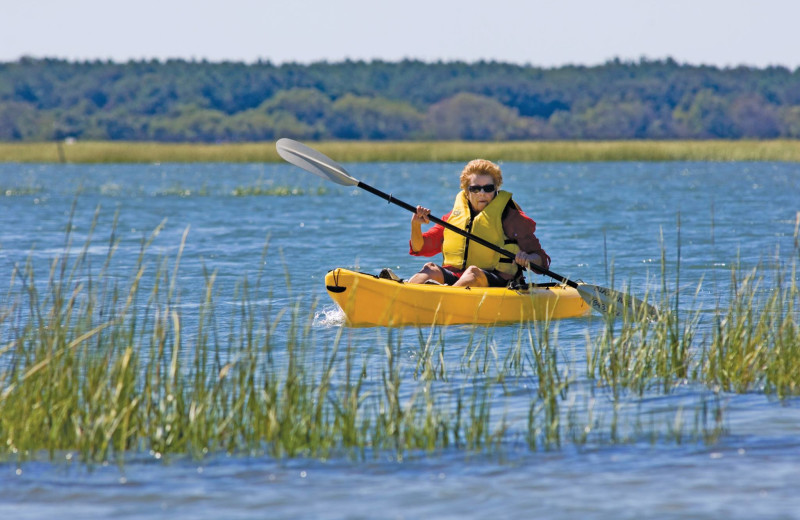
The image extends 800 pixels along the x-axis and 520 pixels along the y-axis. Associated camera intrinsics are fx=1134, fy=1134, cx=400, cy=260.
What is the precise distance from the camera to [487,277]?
845 cm

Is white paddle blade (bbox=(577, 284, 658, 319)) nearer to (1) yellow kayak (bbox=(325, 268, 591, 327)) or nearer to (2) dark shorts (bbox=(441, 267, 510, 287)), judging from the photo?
(1) yellow kayak (bbox=(325, 268, 591, 327))

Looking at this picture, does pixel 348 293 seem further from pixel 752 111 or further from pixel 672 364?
pixel 752 111

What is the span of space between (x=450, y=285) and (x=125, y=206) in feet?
62.4

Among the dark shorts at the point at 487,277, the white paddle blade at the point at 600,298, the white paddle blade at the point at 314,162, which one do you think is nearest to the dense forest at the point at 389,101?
the white paddle blade at the point at 314,162

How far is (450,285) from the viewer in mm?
8422

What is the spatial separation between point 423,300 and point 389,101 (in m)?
120

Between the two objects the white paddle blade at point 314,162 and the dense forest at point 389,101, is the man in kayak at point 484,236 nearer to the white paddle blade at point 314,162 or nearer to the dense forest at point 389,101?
the white paddle blade at point 314,162

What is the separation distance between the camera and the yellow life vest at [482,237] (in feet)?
27.3

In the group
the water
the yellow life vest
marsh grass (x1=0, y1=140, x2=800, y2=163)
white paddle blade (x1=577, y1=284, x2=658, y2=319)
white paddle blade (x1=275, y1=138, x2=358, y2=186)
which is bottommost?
the water

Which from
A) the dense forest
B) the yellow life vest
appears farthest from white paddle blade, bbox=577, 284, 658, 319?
the dense forest

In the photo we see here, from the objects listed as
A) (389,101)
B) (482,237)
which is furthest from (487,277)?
(389,101)

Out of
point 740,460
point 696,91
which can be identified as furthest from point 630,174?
point 696,91

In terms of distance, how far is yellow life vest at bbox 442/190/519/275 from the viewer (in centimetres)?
831

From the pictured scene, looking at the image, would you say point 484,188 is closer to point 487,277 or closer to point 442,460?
point 487,277
